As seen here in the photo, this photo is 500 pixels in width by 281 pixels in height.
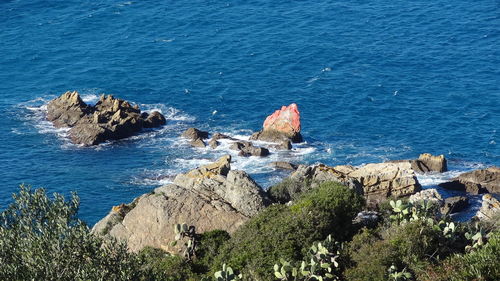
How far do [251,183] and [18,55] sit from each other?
10118 cm

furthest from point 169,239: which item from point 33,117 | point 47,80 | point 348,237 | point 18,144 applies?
point 47,80

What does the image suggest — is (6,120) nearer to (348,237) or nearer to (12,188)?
(12,188)

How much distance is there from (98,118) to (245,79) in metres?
28.3

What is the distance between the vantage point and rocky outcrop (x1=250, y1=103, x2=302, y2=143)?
111 meters

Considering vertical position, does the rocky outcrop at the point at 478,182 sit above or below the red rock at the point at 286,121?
below

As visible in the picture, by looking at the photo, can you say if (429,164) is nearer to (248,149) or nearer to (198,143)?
(248,149)

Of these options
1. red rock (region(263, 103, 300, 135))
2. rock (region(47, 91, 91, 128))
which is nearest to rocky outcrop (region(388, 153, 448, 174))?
red rock (region(263, 103, 300, 135))

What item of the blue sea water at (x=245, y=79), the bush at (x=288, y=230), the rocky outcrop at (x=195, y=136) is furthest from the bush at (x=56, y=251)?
the rocky outcrop at (x=195, y=136)

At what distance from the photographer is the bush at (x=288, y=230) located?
43.0 meters

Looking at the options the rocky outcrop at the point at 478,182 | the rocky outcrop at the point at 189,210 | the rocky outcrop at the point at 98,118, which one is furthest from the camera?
the rocky outcrop at the point at 98,118

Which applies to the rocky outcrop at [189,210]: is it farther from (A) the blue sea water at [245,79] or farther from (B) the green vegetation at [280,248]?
(A) the blue sea water at [245,79]

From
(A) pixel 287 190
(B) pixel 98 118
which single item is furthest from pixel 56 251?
(B) pixel 98 118

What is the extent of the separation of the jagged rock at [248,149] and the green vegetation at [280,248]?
175ft

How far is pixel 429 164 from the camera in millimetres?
98938
